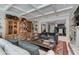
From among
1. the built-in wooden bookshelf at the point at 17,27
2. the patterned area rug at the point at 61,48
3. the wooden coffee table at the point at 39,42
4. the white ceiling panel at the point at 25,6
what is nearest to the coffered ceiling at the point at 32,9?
the white ceiling panel at the point at 25,6

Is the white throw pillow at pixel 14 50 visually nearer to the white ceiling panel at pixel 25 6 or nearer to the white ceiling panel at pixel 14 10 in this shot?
the white ceiling panel at pixel 14 10

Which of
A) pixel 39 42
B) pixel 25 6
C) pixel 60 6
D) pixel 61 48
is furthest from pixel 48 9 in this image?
pixel 61 48

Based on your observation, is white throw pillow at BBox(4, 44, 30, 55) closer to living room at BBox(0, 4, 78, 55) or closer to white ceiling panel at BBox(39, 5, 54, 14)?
living room at BBox(0, 4, 78, 55)

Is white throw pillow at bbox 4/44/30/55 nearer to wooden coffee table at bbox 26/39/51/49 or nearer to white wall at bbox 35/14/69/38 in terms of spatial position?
wooden coffee table at bbox 26/39/51/49

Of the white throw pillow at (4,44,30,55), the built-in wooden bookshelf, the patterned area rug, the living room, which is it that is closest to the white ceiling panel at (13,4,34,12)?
the living room

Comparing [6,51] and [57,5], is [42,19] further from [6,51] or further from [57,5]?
[6,51]

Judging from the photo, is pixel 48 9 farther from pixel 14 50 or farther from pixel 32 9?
pixel 14 50

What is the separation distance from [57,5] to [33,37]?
789mm

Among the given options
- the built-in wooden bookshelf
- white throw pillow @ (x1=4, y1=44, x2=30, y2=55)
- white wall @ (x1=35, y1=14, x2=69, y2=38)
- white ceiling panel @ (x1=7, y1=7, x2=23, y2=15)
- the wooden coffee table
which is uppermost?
white ceiling panel @ (x1=7, y1=7, x2=23, y2=15)

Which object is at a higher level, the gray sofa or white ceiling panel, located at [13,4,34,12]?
white ceiling panel, located at [13,4,34,12]

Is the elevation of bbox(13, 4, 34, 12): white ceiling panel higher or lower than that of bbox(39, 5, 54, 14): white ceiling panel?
higher

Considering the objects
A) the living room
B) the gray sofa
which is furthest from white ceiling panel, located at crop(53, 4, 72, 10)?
the gray sofa
